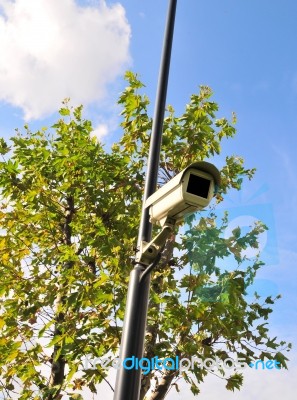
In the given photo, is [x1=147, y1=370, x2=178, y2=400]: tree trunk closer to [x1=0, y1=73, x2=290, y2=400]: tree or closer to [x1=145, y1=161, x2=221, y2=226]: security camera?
[x1=0, y1=73, x2=290, y2=400]: tree

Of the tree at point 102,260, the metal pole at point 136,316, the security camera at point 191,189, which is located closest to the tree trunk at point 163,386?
the tree at point 102,260

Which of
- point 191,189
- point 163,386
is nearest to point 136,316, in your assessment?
point 191,189

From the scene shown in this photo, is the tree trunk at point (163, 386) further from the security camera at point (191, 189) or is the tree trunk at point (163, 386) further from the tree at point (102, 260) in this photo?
the security camera at point (191, 189)

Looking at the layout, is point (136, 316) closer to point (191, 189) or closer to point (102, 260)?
point (191, 189)

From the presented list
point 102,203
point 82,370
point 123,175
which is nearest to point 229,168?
point 123,175

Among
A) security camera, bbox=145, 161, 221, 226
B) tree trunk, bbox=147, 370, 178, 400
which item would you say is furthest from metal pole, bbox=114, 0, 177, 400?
tree trunk, bbox=147, 370, 178, 400

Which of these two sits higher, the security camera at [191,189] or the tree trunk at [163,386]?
the security camera at [191,189]

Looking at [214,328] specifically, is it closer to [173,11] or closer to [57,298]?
[57,298]

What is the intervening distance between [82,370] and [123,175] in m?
3.80

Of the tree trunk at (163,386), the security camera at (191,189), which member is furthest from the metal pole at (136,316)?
the tree trunk at (163,386)

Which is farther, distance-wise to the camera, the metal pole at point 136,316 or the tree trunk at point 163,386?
the tree trunk at point 163,386

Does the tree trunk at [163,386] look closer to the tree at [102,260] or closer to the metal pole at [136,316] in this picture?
the tree at [102,260]

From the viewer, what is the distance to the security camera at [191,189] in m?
3.44

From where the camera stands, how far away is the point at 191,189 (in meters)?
3.45
